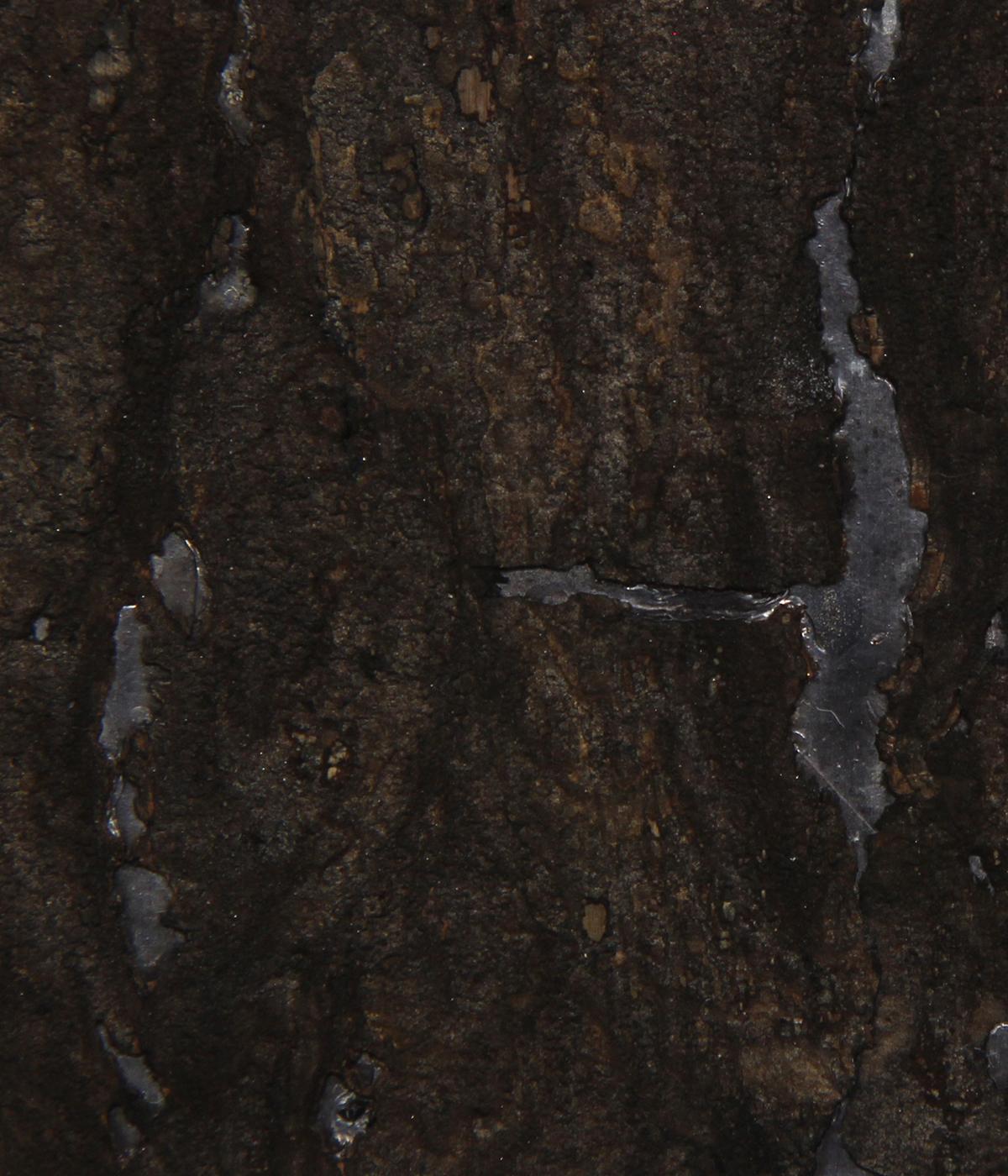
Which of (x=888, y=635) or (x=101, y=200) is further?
(x=888, y=635)

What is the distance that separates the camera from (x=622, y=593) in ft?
5.83

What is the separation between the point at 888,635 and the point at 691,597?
1.25 feet

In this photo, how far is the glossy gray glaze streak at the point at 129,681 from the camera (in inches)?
66.8

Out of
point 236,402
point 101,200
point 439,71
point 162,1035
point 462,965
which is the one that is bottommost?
point 162,1035

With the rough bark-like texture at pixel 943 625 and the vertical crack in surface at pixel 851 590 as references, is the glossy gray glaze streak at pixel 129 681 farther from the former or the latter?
the rough bark-like texture at pixel 943 625

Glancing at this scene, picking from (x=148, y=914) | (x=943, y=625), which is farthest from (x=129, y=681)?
(x=943, y=625)

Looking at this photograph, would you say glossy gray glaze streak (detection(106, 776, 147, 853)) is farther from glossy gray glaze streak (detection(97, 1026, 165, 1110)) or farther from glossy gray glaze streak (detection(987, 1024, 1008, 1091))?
glossy gray glaze streak (detection(987, 1024, 1008, 1091))

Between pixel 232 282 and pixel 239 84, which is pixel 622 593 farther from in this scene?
pixel 239 84

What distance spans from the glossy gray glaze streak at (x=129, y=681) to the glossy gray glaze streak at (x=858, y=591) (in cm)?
118

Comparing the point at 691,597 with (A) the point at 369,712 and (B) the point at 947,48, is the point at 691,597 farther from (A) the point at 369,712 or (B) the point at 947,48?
(B) the point at 947,48

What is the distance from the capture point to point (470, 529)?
1745 mm

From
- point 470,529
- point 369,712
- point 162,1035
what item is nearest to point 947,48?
point 470,529

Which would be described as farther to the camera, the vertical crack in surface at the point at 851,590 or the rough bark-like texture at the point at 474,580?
the vertical crack in surface at the point at 851,590

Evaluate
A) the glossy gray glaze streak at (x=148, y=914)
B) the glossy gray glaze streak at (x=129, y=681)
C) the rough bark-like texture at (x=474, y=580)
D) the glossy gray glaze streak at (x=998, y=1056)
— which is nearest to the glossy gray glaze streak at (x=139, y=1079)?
the rough bark-like texture at (x=474, y=580)
